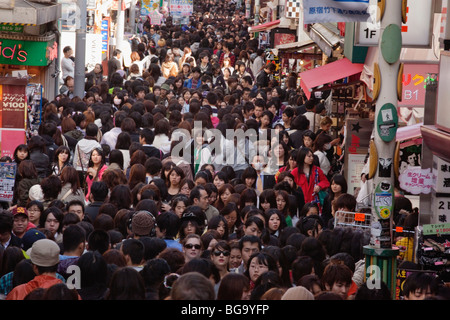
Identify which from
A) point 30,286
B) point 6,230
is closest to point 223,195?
point 6,230

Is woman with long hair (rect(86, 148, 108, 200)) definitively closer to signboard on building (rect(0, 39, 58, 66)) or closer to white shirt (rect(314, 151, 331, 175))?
white shirt (rect(314, 151, 331, 175))

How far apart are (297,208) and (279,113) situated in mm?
8513

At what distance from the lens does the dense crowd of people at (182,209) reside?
7852 millimetres

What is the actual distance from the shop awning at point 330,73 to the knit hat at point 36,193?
6.51m

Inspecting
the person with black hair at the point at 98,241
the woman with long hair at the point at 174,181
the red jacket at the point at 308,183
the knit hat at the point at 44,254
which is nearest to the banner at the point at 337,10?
the woman with long hair at the point at 174,181

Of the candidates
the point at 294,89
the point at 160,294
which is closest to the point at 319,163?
the point at 160,294

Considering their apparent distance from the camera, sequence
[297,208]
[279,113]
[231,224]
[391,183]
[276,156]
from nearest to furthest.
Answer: [391,183]
[231,224]
[297,208]
[276,156]
[279,113]

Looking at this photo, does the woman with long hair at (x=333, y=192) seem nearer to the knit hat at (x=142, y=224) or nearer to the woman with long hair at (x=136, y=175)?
the woman with long hair at (x=136, y=175)

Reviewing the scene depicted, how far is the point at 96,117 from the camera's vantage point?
1777 centimetres

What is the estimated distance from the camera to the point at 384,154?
9023 millimetres

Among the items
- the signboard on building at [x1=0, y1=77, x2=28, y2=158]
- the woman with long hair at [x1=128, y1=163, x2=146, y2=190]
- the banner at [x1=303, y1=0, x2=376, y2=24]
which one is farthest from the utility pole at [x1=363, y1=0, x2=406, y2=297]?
the signboard on building at [x1=0, y1=77, x2=28, y2=158]

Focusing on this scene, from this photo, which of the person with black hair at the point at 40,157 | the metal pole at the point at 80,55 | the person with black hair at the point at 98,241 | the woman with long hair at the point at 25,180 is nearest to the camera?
the person with black hair at the point at 98,241

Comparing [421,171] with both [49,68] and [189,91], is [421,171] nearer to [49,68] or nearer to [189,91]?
[189,91]

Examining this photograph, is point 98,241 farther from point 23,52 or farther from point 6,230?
point 23,52
